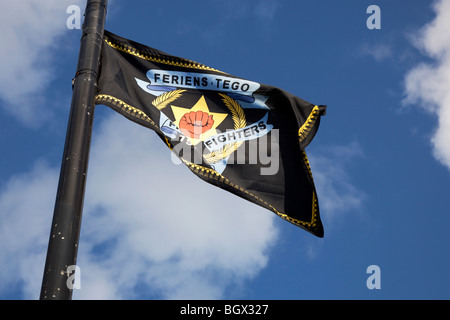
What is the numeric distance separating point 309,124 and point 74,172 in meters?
4.49

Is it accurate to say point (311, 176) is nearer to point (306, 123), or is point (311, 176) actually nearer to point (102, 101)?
point (306, 123)

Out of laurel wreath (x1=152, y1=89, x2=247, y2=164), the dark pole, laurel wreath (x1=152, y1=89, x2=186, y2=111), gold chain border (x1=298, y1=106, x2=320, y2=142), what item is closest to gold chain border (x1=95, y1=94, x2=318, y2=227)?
laurel wreath (x1=152, y1=89, x2=247, y2=164)

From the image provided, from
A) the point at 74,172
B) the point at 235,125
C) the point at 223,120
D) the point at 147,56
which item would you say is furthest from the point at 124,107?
the point at 74,172

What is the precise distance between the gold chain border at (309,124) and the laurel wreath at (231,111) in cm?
88

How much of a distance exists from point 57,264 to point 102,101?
2819 millimetres

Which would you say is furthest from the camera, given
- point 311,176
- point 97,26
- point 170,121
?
point 311,176

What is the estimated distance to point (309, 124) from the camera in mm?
9750

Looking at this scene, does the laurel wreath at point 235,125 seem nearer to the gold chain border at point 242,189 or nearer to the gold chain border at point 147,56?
the gold chain border at point 242,189

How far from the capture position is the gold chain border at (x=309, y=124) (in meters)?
9.66

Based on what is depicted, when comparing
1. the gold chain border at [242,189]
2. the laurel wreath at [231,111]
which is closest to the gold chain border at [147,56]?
the laurel wreath at [231,111]

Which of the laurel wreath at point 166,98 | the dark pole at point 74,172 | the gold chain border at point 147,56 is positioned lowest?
the dark pole at point 74,172

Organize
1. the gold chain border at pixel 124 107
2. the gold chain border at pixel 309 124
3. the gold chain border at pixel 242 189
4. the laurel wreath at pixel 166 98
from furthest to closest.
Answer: the gold chain border at pixel 309 124, the laurel wreath at pixel 166 98, the gold chain border at pixel 242 189, the gold chain border at pixel 124 107

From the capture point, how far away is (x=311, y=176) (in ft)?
30.4
